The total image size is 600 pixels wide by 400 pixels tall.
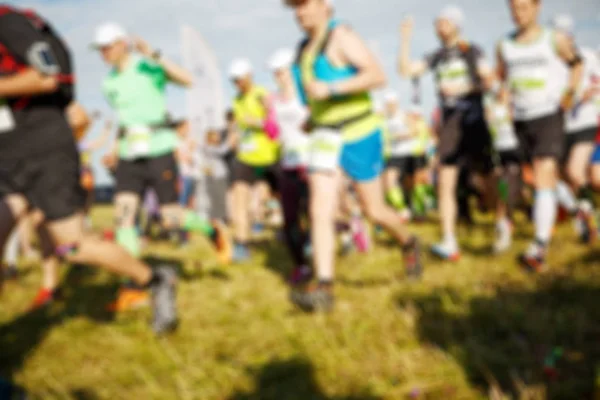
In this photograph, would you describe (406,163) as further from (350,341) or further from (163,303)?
(350,341)

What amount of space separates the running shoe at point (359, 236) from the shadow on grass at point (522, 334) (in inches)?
89.8

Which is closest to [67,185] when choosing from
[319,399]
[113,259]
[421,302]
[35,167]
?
[35,167]

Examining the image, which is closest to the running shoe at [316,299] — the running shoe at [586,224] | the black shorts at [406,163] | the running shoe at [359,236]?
the running shoe at [359,236]

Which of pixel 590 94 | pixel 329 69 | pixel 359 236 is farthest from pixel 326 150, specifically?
pixel 590 94

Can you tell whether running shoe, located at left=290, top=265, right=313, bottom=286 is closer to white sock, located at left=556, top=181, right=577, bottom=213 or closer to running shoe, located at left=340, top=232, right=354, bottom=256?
running shoe, located at left=340, top=232, right=354, bottom=256

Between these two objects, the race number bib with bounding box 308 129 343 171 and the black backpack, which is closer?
the black backpack

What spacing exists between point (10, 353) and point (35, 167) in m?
1.26

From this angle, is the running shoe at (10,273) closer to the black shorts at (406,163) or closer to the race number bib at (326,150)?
the race number bib at (326,150)

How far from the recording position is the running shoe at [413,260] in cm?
377

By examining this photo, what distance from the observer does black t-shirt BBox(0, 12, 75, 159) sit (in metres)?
2.63

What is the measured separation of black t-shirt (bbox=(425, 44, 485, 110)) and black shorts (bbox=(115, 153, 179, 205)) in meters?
2.78

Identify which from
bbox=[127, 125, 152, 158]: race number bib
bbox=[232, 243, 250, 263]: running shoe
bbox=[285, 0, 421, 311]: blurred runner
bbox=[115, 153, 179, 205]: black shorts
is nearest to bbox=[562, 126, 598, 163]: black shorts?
bbox=[285, 0, 421, 311]: blurred runner

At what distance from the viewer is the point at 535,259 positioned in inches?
148

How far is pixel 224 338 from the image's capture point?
2941 millimetres
